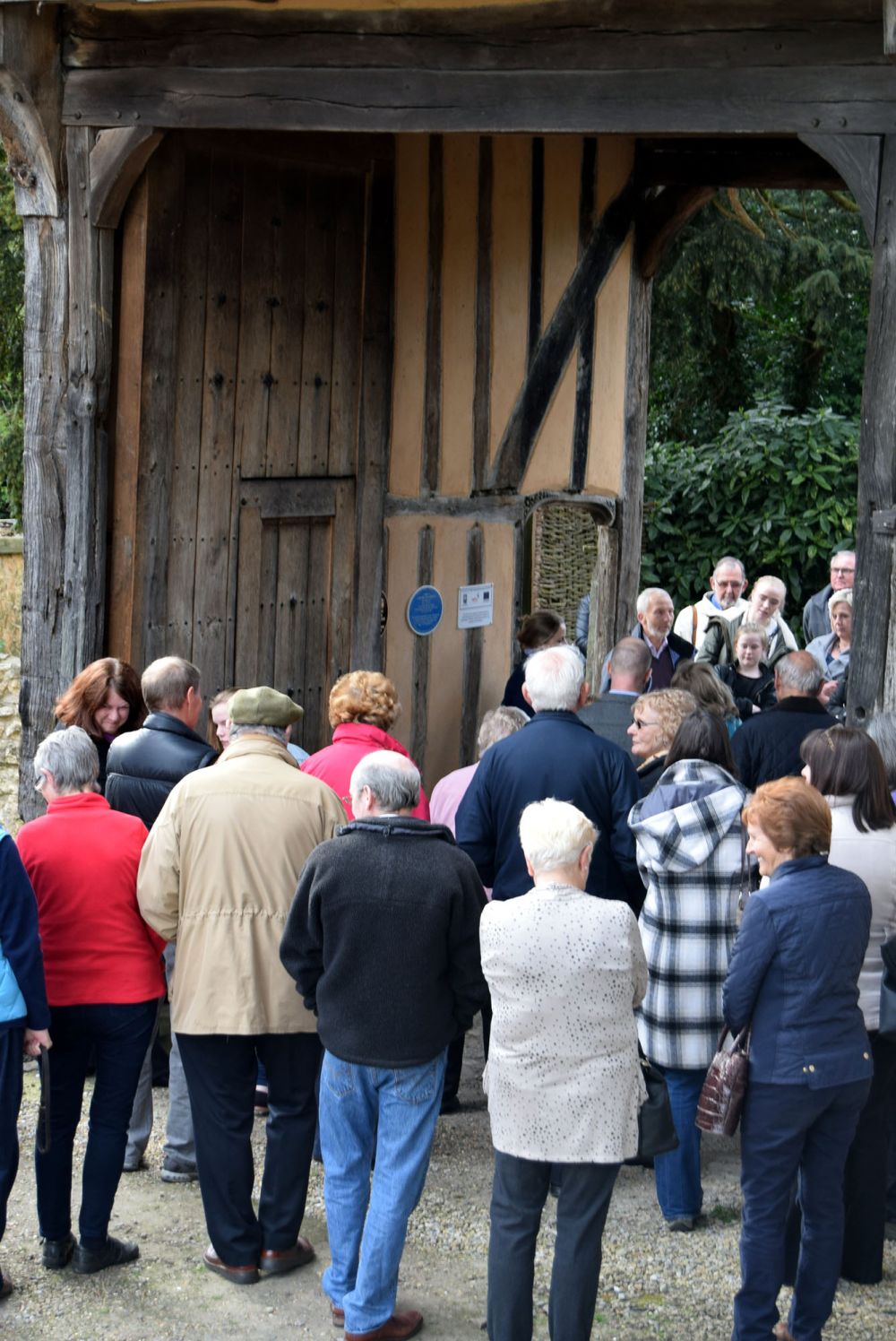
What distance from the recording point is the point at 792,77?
17.8 feet

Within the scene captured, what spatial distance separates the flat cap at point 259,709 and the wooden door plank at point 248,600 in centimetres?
286

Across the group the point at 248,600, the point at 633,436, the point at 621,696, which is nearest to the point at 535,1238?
the point at 621,696

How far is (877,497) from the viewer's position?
5.39m

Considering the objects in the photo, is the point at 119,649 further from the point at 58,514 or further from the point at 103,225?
the point at 103,225

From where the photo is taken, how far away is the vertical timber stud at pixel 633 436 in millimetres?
9148

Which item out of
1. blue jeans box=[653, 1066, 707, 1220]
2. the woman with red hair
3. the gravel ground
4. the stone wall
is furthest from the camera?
the stone wall

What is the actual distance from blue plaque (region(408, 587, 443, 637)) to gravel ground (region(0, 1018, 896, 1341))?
3.62 m

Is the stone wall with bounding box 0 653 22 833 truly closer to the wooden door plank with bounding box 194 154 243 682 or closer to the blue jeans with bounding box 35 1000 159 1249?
the wooden door plank with bounding box 194 154 243 682

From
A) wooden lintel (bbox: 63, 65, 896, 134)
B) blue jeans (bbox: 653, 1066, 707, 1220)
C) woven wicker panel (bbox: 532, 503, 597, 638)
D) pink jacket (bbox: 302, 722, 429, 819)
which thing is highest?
wooden lintel (bbox: 63, 65, 896, 134)

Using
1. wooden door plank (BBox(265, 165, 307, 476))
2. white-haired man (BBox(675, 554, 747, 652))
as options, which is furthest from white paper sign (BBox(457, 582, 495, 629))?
wooden door plank (BBox(265, 165, 307, 476))

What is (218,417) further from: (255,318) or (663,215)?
(663,215)

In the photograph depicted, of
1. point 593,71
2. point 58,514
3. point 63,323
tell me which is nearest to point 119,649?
point 58,514

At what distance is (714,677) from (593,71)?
2.20 metres

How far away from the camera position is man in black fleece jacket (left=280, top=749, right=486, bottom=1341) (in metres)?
3.88
